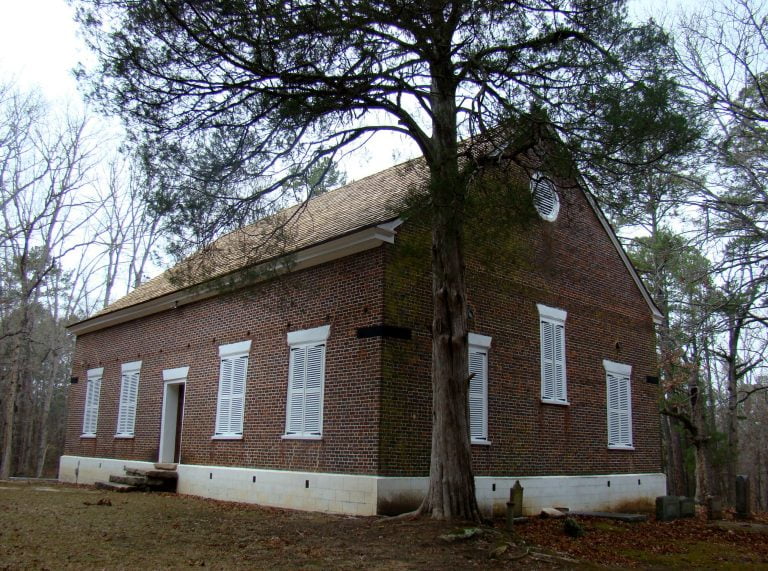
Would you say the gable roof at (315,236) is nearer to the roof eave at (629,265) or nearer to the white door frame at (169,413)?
the roof eave at (629,265)

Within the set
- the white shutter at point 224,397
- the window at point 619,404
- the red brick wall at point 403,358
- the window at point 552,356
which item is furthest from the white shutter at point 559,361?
the white shutter at point 224,397

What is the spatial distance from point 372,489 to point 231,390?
207 inches

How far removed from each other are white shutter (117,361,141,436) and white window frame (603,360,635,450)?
40.5 ft

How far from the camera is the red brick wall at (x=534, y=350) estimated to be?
12.3 metres

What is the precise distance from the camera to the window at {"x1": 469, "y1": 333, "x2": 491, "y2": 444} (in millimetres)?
13445

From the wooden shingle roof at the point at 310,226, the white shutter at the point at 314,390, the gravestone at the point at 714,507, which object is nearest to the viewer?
the wooden shingle roof at the point at 310,226

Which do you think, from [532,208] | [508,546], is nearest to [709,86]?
[532,208]

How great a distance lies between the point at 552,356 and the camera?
15602mm

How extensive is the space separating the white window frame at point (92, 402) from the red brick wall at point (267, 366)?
2.19 ft

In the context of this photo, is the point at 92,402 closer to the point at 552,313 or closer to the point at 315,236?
the point at 315,236

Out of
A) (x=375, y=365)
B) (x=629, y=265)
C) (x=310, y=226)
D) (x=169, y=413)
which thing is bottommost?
(x=169, y=413)

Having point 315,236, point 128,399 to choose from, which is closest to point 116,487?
point 128,399

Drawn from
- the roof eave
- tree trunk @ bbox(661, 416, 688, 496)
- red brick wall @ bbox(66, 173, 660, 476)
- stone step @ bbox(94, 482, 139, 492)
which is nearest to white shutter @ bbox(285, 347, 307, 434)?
red brick wall @ bbox(66, 173, 660, 476)

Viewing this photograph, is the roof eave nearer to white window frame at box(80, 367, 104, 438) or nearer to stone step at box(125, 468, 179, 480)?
stone step at box(125, 468, 179, 480)
